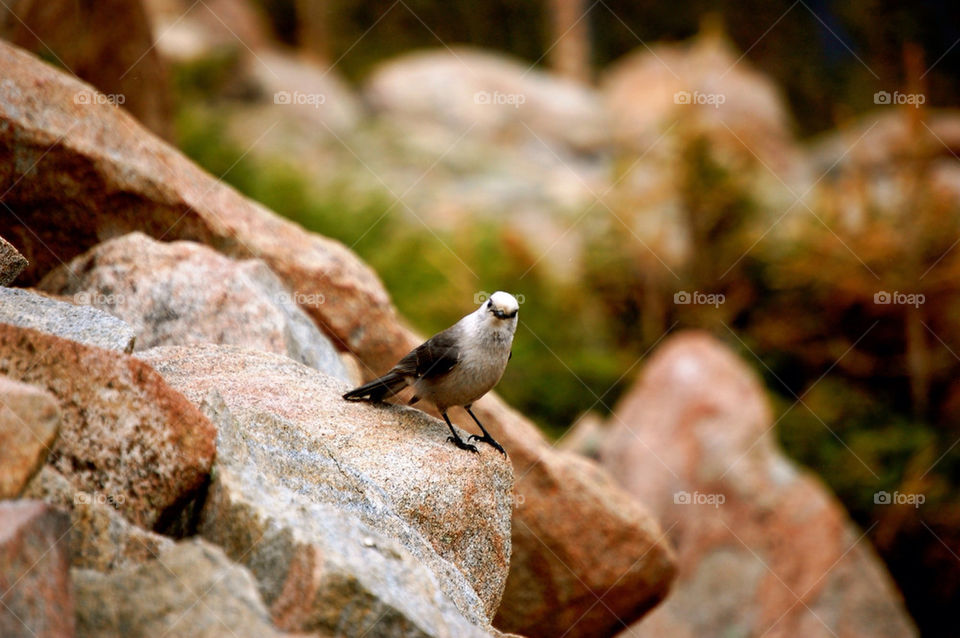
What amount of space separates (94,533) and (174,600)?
437 mm

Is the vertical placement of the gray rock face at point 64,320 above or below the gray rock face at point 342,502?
above

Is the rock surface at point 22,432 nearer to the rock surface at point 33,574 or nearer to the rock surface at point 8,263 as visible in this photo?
the rock surface at point 33,574

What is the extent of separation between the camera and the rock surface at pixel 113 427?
324 centimetres

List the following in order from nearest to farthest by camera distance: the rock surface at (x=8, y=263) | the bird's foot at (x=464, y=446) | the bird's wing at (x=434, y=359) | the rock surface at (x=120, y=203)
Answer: the rock surface at (x=8, y=263)
the bird's foot at (x=464, y=446)
the bird's wing at (x=434, y=359)
the rock surface at (x=120, y=203)

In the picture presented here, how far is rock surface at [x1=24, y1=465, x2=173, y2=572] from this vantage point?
2957 millimetres

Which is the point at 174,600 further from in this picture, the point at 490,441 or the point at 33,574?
the point at 490,441

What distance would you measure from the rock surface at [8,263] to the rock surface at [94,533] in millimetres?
1800

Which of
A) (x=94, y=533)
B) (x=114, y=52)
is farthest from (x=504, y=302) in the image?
(x=114, y=52)

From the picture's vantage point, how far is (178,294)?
539 cm

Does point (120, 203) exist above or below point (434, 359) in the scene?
above

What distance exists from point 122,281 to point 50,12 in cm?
385

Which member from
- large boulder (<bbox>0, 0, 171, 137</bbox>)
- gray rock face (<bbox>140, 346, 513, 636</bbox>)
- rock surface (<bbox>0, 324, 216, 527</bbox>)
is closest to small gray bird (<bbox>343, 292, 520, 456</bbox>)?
gray rock face (<bbox>140, 346, 513, 636</bbox>)

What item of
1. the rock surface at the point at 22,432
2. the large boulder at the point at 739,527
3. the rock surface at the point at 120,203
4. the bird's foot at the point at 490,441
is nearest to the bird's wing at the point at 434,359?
the bird's foot at the point at 490,441

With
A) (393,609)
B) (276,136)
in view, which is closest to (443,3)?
(276,136)
